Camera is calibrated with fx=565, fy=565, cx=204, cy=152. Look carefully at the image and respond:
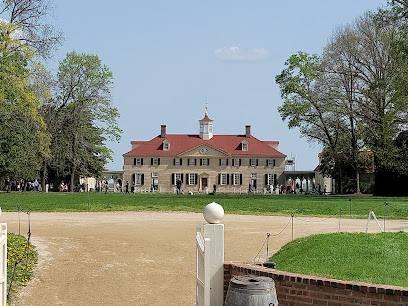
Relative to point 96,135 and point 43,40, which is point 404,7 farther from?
point 96,135

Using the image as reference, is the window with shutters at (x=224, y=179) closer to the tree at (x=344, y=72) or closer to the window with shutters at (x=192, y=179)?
the window with shutters at (x=192, y=179)

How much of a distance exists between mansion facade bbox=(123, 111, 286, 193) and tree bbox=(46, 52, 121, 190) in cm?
1968

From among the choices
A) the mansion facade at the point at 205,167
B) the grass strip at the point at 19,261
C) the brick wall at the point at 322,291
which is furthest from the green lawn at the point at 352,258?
the mansion facade at the point at 205,167

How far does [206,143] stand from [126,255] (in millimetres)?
66148

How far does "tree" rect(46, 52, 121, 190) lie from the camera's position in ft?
187

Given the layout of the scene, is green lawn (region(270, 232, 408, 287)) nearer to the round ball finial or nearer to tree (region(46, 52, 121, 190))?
the round ball finial

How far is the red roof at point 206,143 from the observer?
8138 cm

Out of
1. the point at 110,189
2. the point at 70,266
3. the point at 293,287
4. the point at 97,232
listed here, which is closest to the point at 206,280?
the point at 293,287

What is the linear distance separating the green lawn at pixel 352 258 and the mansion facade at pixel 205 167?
67718mm

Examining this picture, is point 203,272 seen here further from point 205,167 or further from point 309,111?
point 205,167

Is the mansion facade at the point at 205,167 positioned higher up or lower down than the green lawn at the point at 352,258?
higher up

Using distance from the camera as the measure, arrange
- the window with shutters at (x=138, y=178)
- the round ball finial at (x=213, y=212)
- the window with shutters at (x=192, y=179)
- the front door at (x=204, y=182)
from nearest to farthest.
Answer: the round ball finial at (x=213, y=212), the front door at (x=204, y=182), the window with shutters at (x=192, y=179), the window with shutters at (x=138, y=178)

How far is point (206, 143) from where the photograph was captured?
80.1 m

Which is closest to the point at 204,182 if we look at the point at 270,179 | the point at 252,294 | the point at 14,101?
the point at 270,179
